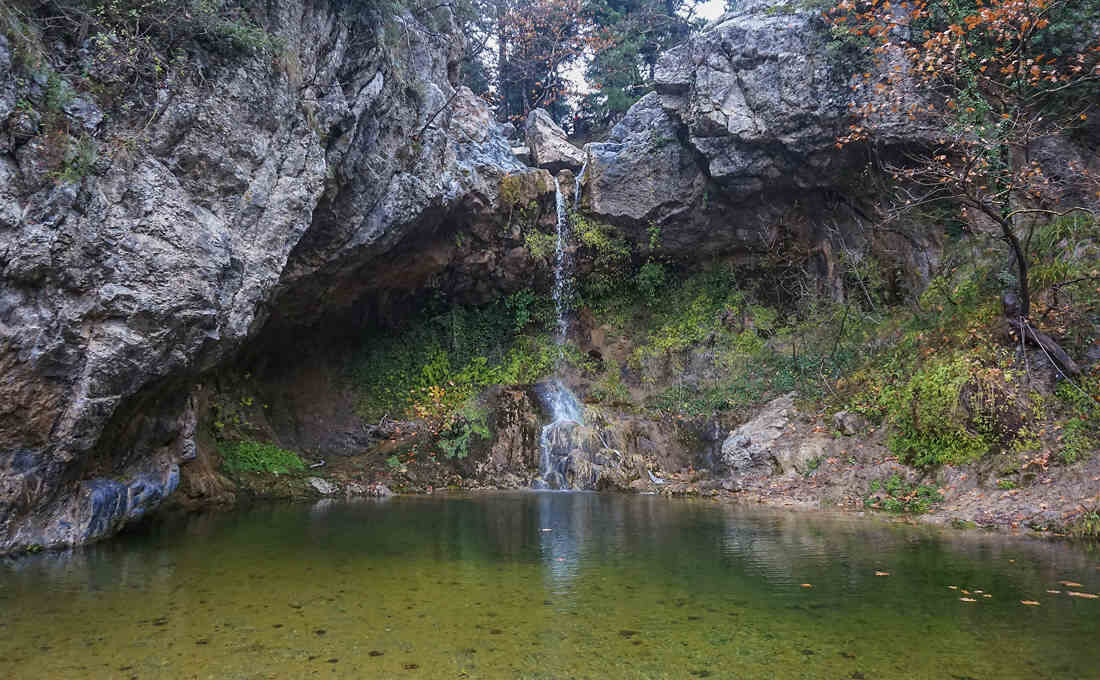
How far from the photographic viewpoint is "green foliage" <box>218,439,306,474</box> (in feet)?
36.5

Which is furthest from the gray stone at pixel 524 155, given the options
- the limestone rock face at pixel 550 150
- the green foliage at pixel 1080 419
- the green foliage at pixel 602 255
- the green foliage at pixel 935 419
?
the green foliage at pixel 1080 419

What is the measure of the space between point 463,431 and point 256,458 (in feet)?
13.2

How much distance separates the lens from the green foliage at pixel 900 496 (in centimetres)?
839

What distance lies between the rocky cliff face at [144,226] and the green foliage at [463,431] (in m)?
4.70

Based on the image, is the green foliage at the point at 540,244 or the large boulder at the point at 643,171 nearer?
the large boulder at the point at 643,171

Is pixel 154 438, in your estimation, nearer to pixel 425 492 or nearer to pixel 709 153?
pixel 425 492

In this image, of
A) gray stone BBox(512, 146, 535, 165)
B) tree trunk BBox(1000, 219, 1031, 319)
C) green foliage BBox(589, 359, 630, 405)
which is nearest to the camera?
tree trunk BBox(1000, 219, 1031, 319)

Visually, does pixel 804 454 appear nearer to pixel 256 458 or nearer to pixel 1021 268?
pixel 1021 268

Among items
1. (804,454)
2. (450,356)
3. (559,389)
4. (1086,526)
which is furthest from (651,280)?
(1086,526)

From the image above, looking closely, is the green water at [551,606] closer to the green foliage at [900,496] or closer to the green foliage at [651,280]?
the green foliage at [900,496]

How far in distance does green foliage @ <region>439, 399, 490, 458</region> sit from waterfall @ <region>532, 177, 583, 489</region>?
134cm

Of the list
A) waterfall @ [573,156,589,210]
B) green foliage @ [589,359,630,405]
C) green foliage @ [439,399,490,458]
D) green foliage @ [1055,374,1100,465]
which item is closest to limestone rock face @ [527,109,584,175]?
waterfall @ [573,156,589,210]

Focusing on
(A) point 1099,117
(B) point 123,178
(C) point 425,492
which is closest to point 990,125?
(A) point 1099,117

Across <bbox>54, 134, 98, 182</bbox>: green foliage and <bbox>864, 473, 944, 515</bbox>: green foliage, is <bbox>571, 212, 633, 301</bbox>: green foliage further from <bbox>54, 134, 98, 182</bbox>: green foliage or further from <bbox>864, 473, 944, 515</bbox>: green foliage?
<bbox>54, 134, 98, 182</bbox>: green foliage
